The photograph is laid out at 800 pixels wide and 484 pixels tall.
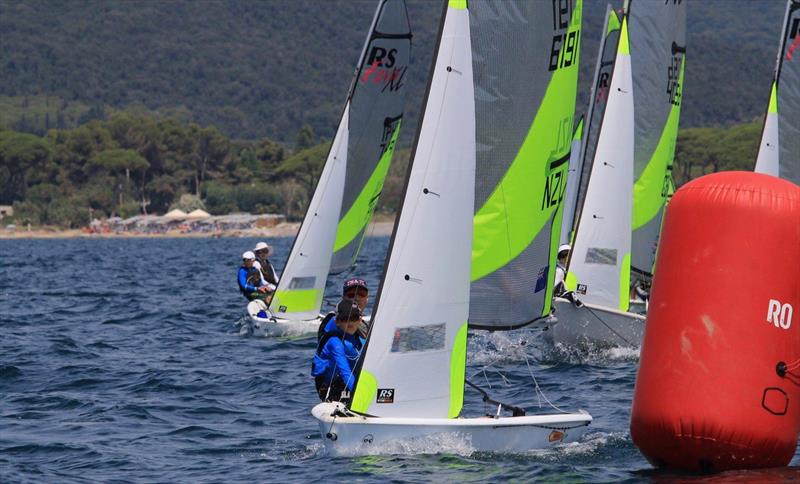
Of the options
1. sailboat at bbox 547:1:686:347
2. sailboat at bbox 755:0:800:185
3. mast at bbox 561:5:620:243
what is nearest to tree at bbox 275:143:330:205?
mast at bbox 561:5:620:243

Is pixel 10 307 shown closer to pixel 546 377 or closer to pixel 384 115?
pixel 384 115

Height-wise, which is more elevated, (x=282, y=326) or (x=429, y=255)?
(x=429, y=255)

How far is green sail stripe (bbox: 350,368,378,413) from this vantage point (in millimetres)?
9336

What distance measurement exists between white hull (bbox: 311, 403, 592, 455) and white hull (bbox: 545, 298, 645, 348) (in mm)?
5964

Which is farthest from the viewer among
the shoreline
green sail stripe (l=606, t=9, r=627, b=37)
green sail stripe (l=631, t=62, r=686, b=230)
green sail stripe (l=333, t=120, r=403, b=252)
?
the shoreline

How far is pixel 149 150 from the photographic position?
12131 centimetres

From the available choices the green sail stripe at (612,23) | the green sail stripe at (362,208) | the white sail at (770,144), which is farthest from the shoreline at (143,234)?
the white sail at (770,144)

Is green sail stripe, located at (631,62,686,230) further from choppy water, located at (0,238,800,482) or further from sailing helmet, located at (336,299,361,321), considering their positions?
sailing helmet, located at (336,299,361,321)

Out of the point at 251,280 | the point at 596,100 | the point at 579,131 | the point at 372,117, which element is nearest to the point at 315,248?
the point at 372,117

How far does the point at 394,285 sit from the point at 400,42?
10140mm

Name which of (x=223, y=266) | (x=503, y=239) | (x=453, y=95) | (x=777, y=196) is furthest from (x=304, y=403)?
(x=223, y=266)

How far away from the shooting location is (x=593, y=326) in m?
15.7

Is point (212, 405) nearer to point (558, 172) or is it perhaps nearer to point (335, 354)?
point (335, 354)

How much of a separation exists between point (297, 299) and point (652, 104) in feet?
18.7
